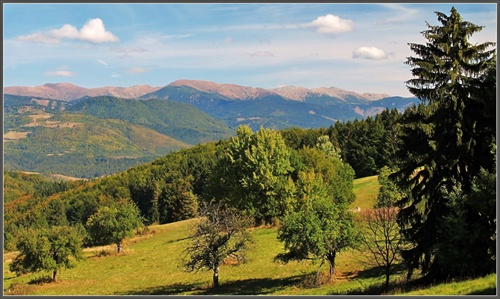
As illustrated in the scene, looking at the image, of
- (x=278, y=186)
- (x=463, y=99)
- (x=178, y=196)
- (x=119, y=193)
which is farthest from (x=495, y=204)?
(x=119, y=193)

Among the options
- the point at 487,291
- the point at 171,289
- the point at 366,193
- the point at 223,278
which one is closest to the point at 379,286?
the point at 487,291

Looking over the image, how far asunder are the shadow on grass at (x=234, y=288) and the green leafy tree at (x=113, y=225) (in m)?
32.1

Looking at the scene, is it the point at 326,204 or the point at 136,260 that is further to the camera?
the point at 136,260

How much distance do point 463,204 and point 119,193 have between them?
154735 mm

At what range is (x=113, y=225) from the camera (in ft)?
236

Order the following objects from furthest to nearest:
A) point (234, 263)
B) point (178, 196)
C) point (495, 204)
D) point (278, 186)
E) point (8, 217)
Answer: point (8, 217) < point (178, 196) < point (278, 186) < point (234, 263) < point (495, 204)

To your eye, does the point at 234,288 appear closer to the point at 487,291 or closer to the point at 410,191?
the point at 410,191

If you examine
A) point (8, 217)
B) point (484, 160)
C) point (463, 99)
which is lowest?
point (8, 217)

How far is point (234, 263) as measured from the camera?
50219mm

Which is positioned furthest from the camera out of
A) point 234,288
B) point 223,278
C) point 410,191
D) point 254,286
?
point 223,278

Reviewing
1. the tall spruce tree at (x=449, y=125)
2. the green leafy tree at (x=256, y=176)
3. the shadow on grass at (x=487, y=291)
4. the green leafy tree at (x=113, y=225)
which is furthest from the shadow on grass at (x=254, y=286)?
the green leafy tree at (x=113, y=225)

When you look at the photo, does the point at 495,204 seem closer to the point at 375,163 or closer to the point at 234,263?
the point at 234,263

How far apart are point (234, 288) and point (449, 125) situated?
2179cm

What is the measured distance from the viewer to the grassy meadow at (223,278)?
32.1 m
